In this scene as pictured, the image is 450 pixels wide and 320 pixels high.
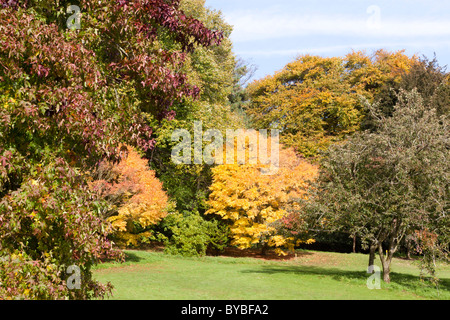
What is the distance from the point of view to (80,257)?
5398 millimetres

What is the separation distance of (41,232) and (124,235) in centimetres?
1696

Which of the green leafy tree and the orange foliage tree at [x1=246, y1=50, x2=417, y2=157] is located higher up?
the orange foliage tree at [x1=246, y1=50, x2=417, y2=157]

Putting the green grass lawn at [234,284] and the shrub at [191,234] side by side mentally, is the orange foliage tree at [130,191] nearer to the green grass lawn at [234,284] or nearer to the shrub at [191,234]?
the green grass lawn at [234,284]

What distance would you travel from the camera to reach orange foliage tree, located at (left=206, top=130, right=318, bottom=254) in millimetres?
24375

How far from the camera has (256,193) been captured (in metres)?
24.4

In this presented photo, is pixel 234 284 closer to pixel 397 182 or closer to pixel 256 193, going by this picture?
pixel 397 182

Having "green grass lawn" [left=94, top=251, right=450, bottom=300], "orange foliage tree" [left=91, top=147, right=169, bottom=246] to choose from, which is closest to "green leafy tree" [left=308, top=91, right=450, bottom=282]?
"green grass lawn" [left=94, top=251, right=450, bottom=300]

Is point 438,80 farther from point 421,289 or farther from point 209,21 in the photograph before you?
point 421,289

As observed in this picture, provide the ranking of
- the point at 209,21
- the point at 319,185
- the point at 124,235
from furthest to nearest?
the point at 209,21, the point at 124,235, the point at 319,185

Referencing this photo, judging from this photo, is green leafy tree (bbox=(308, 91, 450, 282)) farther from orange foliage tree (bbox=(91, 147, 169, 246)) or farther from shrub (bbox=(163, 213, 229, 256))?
shrub (bbox=(163, 213, 229, 256))

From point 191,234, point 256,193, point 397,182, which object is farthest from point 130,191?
point 397,182

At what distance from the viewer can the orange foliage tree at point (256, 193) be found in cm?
2438

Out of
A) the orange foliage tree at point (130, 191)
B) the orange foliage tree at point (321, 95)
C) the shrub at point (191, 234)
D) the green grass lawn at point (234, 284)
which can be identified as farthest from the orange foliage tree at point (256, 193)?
the orange foliage tree at point (321, 95)
